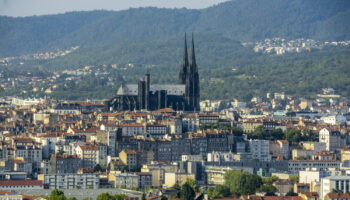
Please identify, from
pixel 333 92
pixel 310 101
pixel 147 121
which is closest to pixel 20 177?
pixel 147 121

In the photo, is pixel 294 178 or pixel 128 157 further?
pixel 128 157

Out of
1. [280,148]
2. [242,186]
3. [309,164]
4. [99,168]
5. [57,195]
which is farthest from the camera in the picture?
[280,148]

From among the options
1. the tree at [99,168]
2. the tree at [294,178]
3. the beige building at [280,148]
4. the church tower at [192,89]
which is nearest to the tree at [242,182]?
the tree at [294,178]

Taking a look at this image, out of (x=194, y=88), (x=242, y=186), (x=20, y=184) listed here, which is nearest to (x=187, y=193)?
(x=242, y=186)

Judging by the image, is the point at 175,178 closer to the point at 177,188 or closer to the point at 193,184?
the point at 193,184

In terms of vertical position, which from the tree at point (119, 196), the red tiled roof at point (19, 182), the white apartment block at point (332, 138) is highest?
the white apartment block at point (332, 138)

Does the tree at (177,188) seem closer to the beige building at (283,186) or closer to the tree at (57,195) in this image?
the beige building at (283,186)

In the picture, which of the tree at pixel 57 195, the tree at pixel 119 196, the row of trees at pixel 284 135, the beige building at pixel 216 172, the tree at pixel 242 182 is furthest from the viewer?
the row of trees at pixel 284 135

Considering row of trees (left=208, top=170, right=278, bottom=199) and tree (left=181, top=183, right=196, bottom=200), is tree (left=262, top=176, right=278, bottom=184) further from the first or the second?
tree (left=181, top=183, right=196, bottom=200)


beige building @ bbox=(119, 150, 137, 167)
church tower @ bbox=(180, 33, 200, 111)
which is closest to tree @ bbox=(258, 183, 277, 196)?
beige building @ bbox=(119, 150, 137, 167)

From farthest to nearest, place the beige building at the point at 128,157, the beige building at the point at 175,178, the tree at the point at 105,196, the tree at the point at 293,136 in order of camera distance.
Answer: the tree at the point at 293,136 → the beige building at the point at 128,157 → the beige building at the point at 175,178 → the tree at the point at 105,196

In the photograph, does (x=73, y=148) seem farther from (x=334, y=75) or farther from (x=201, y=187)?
(x=334, y=75)

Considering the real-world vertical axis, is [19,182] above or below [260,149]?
below
